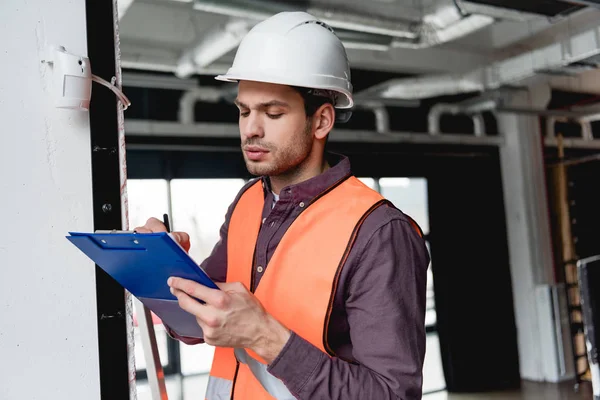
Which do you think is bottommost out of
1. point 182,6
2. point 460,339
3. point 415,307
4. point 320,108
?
point 460,339

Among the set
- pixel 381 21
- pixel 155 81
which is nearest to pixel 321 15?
pixel 381 21

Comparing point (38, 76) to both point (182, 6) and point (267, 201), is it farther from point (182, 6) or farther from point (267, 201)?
point (182, 6)

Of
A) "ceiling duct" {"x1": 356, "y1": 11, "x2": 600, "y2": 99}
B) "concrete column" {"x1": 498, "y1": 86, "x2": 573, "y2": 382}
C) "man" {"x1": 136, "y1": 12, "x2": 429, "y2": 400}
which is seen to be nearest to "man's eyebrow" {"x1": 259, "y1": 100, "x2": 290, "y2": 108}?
"man" {"x1": 136, "y1": 12, "x2": 429, "y2": 400}

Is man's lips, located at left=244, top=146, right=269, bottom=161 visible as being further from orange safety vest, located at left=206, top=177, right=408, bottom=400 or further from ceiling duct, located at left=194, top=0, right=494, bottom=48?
ceiling duct, located at left=194, top=0, right=494, bottom=48

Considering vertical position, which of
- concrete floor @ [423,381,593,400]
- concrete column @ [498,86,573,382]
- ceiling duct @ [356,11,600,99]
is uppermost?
ceiling duct @ [356,11,600,99]

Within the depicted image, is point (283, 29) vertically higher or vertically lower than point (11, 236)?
higher

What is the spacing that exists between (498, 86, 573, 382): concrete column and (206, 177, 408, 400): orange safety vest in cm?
637

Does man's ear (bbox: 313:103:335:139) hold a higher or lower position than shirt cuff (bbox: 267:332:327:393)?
higher

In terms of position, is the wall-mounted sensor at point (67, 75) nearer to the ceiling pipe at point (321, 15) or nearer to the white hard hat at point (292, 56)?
the white hard hat at point (292, 56)

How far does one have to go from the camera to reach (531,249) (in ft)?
23.9

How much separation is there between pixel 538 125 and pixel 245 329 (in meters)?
7.36

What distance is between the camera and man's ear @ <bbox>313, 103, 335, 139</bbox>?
1363 mm

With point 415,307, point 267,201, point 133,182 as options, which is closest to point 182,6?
point 133,182

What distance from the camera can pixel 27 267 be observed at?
1.16 metres
